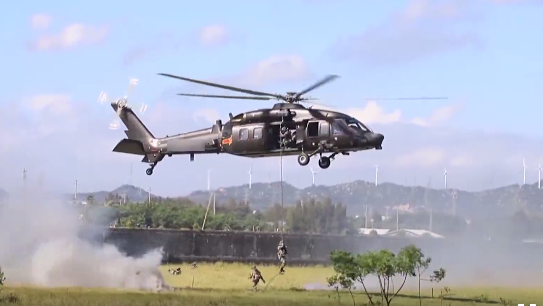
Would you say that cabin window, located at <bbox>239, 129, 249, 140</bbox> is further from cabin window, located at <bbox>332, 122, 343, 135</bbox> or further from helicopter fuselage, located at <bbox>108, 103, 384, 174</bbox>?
cabin window, located at <bbox>332, 122, 343, 135</bbox>

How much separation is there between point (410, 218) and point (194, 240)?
4234 cm

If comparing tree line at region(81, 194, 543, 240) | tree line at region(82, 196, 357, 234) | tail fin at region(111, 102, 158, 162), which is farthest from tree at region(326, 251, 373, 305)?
tree line at region(82, 196, 357, 234)

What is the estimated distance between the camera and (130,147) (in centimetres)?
6675

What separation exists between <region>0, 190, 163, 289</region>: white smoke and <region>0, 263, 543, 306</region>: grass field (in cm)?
316

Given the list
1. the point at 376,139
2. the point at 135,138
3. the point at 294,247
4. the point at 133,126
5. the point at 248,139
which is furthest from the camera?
the point at 294,247

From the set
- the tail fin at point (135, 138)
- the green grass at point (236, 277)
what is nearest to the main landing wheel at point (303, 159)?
the tail fin at point (135, 138)

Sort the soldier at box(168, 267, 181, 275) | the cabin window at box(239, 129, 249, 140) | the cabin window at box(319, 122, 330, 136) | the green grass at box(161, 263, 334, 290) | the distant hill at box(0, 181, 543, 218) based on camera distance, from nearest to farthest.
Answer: the cabin window at box(319, 122, 330, 136), the cabin window at box(239, 129, 249, 140), the green grass at box(161, 263, 334, 290), the soldier at box(168, 267, 181, 275), the distant hill at box(0, 181, 543, 218)

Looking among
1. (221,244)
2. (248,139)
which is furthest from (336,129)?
(221,244)

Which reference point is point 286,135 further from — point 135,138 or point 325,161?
point 135,138

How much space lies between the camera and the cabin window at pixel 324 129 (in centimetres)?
5797

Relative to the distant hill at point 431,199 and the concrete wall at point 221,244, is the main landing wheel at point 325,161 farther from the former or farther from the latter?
the distant hill at point 431,199

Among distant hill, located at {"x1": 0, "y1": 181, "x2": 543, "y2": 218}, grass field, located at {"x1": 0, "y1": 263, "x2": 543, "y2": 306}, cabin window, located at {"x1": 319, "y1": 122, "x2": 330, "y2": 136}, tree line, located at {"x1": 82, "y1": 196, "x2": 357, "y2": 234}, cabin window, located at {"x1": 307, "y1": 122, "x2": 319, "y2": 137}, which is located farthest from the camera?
distant hill, located at {"x1": 0, "y1": 181, "x2": 543, "y2": 218}

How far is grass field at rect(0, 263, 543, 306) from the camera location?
57.1 metres

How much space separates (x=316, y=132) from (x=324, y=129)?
494 millimetres
